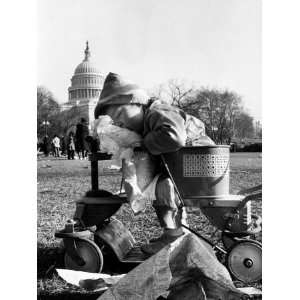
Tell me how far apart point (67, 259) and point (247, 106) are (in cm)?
113

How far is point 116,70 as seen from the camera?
2.48 metres

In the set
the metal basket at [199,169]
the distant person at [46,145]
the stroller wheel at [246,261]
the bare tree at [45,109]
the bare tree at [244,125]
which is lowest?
the stroller wheel at [246,261]

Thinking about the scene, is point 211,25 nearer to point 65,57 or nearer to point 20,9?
point 65,57

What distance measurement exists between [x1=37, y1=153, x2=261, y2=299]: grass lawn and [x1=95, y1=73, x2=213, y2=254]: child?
201mm

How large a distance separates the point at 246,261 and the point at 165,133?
697 millimetres

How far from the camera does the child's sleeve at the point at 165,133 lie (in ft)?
7.75

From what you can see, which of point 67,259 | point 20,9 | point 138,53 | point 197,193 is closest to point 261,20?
point 138,53

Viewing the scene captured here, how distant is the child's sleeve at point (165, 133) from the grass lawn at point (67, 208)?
295 millimetres

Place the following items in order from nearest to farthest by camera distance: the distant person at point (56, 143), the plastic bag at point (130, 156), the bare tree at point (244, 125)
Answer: the bare tree at point (244, 125)
the plastic bag at point (130, 156)
the distant person at point (56, 143)

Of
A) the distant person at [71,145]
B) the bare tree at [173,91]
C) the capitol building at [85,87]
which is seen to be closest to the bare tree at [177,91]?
the bare tree at [173,91]

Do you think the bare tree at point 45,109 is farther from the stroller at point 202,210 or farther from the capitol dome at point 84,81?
the stroller at point 202,210

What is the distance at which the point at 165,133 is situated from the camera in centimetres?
236

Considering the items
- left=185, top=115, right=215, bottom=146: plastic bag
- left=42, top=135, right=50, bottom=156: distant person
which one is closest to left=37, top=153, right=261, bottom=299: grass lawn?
left=42, top=135, right=50, bottom=156: distant person
